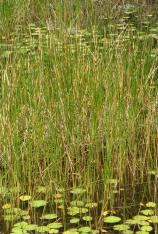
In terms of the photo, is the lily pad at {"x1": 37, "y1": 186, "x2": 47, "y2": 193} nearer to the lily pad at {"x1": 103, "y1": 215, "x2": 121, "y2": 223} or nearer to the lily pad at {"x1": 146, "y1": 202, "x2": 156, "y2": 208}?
the lily pad at {"x1": 103, "y1": 215, "x2": 121, "y2": 223}

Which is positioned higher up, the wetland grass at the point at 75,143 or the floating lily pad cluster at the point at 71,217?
the wetland grass at the point at 75,143

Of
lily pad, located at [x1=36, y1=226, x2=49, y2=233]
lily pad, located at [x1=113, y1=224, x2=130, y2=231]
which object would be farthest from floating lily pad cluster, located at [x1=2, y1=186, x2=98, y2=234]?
lily pad, located at [x1=113, y1=224, x2=130, y2=231]

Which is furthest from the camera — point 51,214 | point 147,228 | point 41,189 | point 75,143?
point 75,143

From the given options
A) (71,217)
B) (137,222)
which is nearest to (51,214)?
(71,217)

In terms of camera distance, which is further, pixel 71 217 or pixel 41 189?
pixel 41 189

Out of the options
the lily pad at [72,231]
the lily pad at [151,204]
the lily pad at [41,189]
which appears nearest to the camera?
the lily pad at [72,231]

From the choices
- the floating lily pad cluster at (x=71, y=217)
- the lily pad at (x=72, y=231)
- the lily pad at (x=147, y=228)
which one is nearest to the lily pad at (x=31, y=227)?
the floating lily pad cluster at (x=71, y=217)

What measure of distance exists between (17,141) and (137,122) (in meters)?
0.77

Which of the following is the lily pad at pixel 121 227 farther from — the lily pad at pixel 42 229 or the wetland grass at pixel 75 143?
the lily pad at pixel 42 229

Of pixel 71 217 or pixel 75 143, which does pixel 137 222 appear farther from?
pixel 75 143

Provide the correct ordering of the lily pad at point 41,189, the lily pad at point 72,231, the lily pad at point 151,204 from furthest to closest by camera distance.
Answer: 1. the lily pad at point 41,189
2. the lily pad at point 151,204
3. the lily pad at point 72,231

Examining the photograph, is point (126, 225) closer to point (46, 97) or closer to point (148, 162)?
point (148, 162)

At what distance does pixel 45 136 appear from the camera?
2955 mm

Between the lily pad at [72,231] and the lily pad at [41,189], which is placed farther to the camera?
the lily pad at [41,189]
